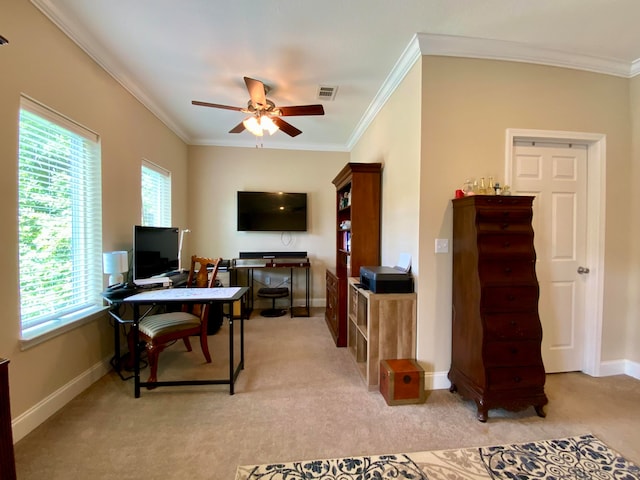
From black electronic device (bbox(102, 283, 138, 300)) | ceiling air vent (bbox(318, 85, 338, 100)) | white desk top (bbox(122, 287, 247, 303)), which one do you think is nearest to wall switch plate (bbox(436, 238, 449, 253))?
white desk top (bbox(122, 287, 247, 303))

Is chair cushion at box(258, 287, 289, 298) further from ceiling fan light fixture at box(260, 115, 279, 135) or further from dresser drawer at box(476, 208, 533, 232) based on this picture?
dresser drawer at box(476, 208, 533, 232)

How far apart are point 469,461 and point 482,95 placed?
260 centimetres

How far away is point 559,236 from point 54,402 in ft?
13.8

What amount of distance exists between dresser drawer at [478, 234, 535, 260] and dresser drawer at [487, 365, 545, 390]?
0.79 metres

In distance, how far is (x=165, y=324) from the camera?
2.39m

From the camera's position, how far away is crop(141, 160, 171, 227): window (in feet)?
11.3

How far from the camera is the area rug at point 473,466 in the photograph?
1492 mm

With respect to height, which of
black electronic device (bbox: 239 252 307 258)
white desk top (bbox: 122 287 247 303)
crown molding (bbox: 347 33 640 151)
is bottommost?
white desk top (bbox: 122 287 247 303)

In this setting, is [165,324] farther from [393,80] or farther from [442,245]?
[393,80]

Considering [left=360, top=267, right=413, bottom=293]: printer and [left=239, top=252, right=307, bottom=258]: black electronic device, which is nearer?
[left=360, top=267, right=413, bottom=293]: printer

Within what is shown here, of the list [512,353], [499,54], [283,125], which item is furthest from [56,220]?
[499,54]

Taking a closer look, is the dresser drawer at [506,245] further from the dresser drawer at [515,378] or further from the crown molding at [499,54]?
the crown molding at [499,54]

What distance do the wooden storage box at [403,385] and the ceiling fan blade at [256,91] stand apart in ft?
8.41

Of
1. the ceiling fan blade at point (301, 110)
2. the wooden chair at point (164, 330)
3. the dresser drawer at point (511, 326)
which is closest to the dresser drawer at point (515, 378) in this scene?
the dresser drawer at point (511, 326)
